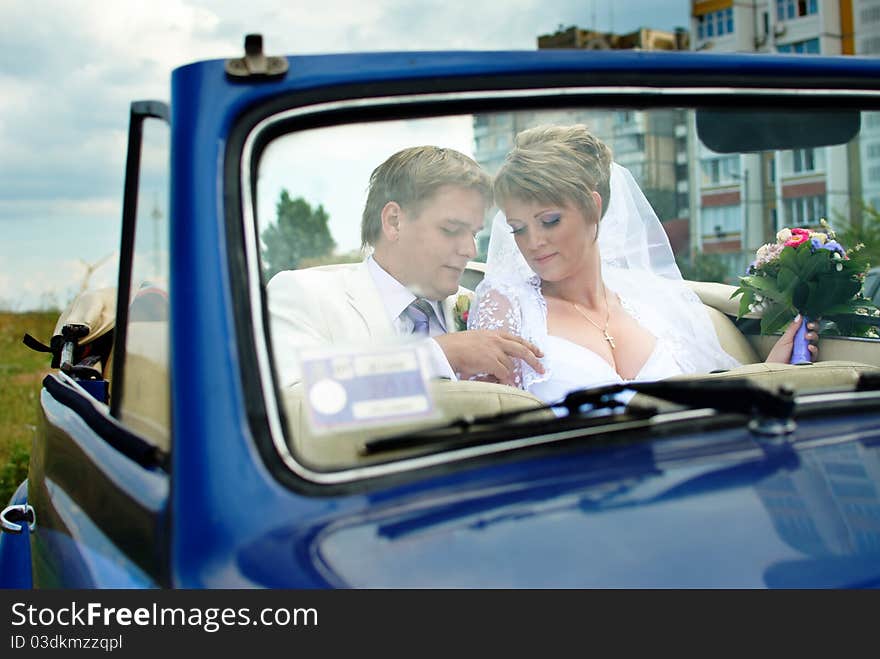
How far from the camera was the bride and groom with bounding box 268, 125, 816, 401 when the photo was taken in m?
2.25

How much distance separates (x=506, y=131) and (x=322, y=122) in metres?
0.49

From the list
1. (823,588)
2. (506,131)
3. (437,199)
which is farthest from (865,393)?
(437,199)

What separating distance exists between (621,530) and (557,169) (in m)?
1.40

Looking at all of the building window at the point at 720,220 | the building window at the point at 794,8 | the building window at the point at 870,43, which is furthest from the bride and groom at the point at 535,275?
the building window at the point at 794,8

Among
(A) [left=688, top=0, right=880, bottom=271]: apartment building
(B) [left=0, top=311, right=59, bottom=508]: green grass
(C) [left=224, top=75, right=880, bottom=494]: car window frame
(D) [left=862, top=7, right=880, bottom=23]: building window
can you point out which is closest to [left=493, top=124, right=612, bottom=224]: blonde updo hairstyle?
(A) [left=688, top=0, right=880, bottom=271]: apartment building

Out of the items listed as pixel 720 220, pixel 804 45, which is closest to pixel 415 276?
pixel 720 220

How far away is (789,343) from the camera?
3.03 metres

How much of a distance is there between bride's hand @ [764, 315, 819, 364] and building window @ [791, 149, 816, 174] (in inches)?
26.5

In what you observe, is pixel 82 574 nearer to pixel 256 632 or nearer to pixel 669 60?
pixel 256 632

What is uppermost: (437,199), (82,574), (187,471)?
(437,199)

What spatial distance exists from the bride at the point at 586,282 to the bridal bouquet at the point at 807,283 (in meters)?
0.09

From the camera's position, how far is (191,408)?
4.95 ft

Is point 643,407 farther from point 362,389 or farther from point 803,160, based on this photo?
point 803,160

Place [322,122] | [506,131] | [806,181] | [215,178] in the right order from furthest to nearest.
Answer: [806,181], [506,131], [322,122], [215,178]
